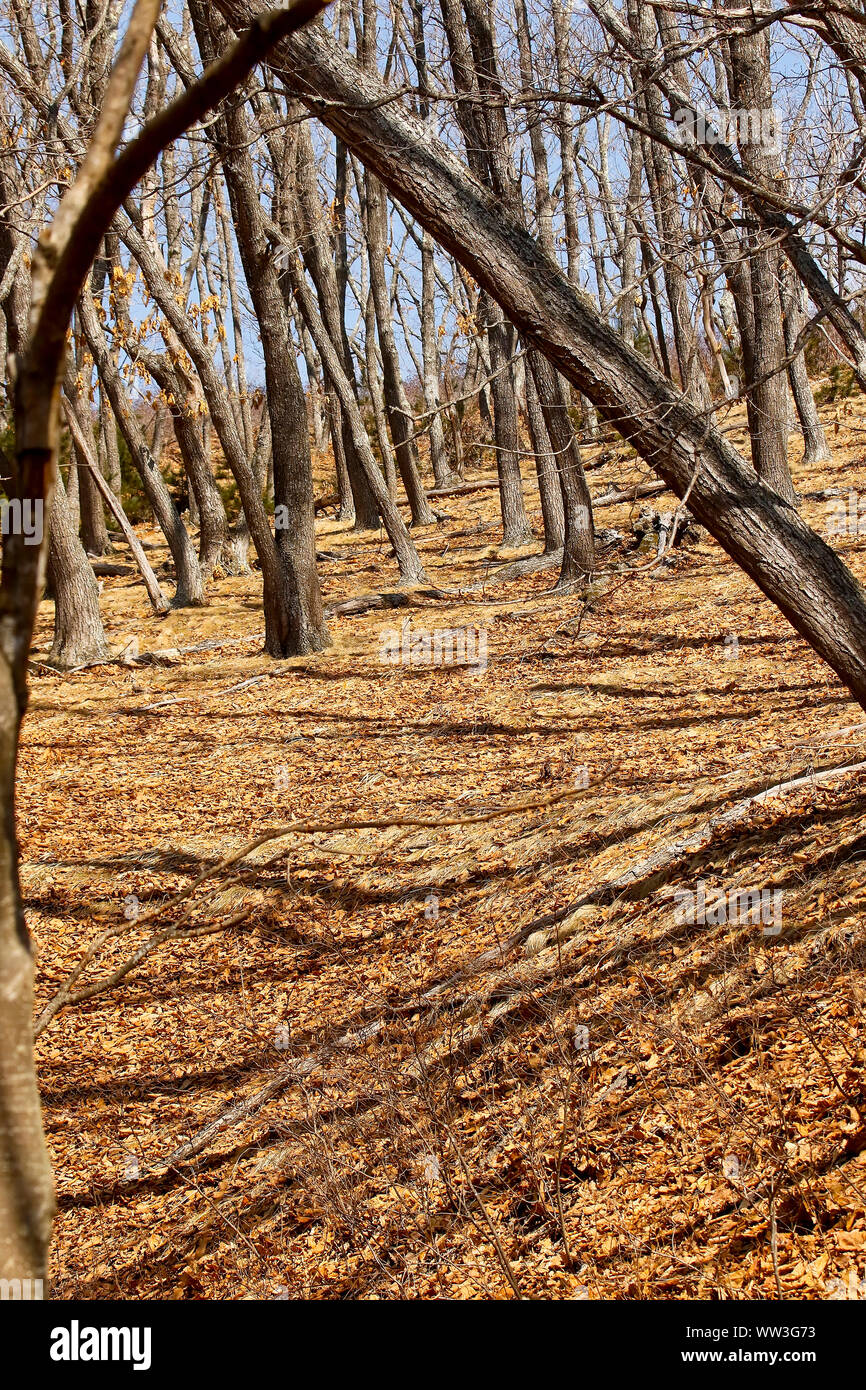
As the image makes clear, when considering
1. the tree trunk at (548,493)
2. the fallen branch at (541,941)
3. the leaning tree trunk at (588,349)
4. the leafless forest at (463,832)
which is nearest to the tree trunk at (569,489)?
the leafless forest at (463,832)

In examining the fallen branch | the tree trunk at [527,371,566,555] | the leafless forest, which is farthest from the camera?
the tree trunk at [527,371,566,555]

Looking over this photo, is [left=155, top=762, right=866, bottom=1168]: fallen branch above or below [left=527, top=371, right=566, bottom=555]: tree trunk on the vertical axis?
below

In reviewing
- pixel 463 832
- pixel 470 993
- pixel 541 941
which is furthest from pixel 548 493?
pixel 470 993

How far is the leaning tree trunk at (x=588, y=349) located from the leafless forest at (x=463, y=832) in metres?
0.02

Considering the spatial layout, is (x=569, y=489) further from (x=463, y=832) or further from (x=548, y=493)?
(x=463, y=832)

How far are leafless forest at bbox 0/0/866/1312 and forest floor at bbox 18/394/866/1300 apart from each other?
0.8 inches

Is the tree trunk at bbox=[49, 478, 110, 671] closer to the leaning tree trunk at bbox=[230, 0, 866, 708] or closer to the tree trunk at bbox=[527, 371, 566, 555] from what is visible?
the tree trunk at bbox=[527, 371, 566, 555]

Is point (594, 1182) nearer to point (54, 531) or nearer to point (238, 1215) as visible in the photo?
point (238, 1215)

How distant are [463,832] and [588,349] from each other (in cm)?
329

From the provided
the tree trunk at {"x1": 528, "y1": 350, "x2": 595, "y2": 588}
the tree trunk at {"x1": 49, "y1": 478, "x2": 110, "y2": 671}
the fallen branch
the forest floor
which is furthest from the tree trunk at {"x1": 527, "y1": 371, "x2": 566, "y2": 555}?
the fallen branch

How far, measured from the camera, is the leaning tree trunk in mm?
4082
